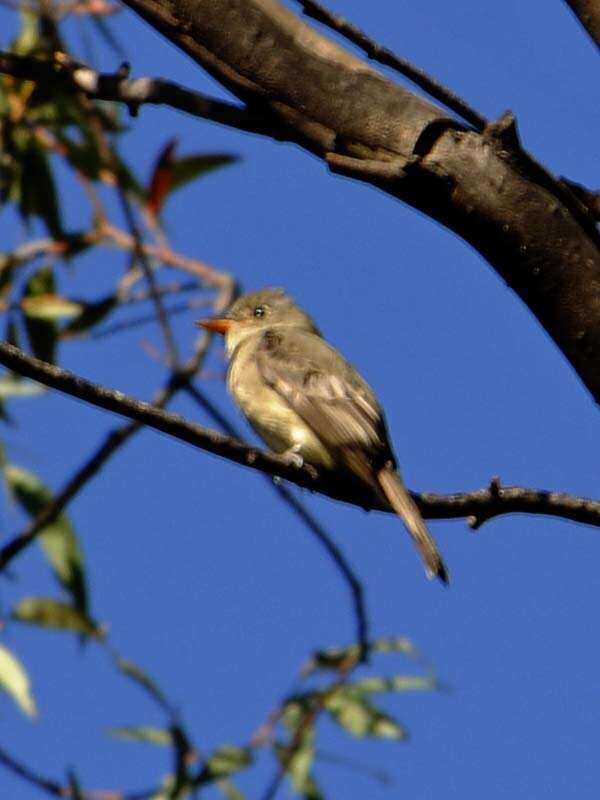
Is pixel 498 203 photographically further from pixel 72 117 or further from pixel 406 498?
pixel 72 117

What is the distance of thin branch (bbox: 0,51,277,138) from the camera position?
231 cm

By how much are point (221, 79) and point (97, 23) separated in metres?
2.05

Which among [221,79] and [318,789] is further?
[318,789]

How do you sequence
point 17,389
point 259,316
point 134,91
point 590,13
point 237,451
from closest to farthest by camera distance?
point 590,13, point 237,451, point 134,91, point 17,389, point 259,316

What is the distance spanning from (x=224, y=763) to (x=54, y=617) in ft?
2.00

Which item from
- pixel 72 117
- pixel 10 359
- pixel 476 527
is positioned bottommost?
pixel 10 359

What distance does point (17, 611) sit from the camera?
4.21 m

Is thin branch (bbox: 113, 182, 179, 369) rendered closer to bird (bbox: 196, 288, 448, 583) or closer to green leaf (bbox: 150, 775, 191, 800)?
bird (bbox: 196, 288, 448, 583)

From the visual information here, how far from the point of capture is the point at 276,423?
13.5ft

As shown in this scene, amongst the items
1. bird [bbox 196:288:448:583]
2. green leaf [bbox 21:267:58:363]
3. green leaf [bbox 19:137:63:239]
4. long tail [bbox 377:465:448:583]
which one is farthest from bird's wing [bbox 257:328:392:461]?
green leaf [bbox 19:137:63:239]

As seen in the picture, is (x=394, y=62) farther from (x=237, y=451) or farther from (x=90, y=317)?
(x=90, y=317)

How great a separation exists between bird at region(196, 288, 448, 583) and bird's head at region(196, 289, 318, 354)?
0.09 feet

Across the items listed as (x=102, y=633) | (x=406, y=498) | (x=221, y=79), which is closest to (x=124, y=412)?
(x=221, y=79)


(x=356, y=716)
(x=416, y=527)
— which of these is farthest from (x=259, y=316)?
(x=416, y=527)
